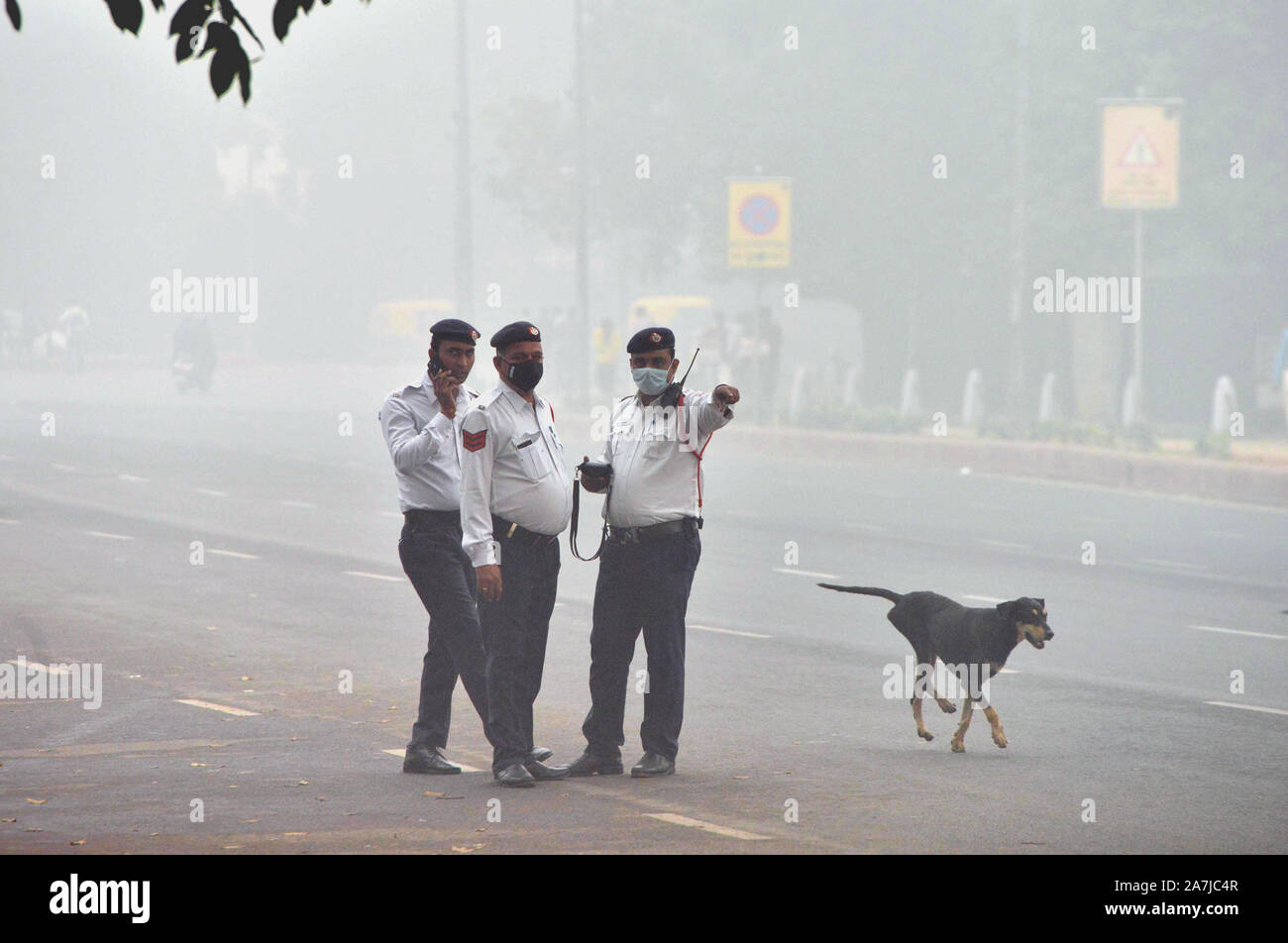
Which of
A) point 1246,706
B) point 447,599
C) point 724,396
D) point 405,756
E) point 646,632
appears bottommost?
point 1246,706

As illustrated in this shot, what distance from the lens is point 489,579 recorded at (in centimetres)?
732

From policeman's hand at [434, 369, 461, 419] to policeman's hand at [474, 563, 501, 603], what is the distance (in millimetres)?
746

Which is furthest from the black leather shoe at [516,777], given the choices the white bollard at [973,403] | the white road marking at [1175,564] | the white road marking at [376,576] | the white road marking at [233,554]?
the white bollard at [973,403]

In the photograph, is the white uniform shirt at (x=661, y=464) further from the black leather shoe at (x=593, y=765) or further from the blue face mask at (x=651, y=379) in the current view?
the black leather shoe at (x=593, y=765)

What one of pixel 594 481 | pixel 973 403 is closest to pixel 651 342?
pixel 594 481

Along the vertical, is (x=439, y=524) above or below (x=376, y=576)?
above

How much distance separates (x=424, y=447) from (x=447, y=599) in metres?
0.59

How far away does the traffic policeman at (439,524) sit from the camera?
773cm

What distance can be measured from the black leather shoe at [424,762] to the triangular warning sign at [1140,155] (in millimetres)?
22931

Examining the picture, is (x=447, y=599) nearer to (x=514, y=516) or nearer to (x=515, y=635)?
A: (x=515, y=635)

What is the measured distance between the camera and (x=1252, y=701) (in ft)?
33.1

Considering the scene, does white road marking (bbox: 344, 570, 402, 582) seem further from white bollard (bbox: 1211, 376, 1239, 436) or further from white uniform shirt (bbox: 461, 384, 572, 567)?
white bollard (bbox: 1211, 376, 1239, 436)

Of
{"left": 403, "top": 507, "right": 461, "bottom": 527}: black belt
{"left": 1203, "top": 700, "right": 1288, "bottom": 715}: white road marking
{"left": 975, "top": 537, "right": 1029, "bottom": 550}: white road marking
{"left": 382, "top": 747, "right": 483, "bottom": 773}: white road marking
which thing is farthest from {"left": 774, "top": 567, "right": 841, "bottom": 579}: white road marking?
{"left": 403, "top": 507, "right": 461, "bottom": 527}: black belt
